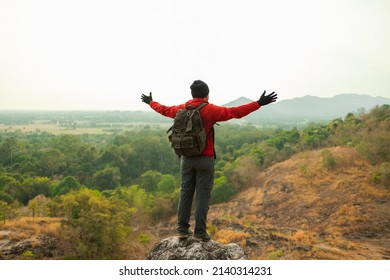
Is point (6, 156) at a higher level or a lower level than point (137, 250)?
higher

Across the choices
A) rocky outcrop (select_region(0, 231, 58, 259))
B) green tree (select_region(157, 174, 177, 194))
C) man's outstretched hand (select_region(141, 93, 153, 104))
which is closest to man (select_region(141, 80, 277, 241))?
man's outstretched hand (select_region(141, 93, 153, 104))

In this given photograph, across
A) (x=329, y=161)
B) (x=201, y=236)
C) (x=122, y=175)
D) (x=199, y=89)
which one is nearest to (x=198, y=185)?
(x=201, y=236)

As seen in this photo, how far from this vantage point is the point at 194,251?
11.2ft

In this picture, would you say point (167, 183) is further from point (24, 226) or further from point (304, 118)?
point (304, 118)

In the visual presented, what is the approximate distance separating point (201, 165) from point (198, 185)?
0.21m

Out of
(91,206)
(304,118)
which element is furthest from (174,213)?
(304,118)

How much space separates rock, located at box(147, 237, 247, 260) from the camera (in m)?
3.40

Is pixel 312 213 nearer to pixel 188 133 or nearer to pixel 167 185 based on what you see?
pixel 167 185

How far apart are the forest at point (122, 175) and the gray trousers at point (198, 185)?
40.1 feet

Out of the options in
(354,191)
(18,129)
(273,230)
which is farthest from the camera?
(18,129)

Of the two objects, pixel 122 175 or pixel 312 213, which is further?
pixel 122 175

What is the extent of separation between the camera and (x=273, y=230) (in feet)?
61.9

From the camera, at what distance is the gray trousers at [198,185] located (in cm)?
331

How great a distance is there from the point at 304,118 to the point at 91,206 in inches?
3443
